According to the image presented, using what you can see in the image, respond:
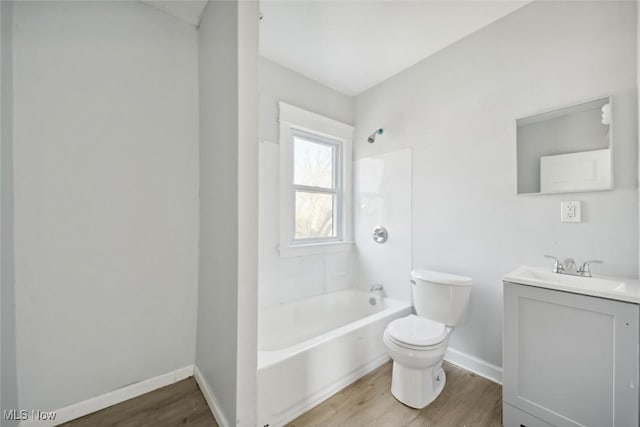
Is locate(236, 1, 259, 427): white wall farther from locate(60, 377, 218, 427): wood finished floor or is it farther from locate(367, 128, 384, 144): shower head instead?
locate(367, 128, 384, 144): shower head

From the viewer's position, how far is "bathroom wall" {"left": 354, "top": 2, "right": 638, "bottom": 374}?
4.38 ft

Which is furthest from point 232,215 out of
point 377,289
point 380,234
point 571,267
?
point 571,267

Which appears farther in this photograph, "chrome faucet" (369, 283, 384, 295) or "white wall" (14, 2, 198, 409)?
"chrome faucet" (369, 283, 384, 295)

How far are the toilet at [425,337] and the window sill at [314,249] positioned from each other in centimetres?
93

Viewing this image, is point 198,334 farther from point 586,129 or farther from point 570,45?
point 570,45

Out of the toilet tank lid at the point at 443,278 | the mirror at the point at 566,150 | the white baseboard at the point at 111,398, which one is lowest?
the white baseboard at the point at 111,398

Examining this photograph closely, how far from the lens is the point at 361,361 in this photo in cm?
178

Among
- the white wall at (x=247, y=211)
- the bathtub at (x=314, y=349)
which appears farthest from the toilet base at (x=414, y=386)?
the white wall at (x=247, y=211)

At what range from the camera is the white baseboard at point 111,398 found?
129 centimetres

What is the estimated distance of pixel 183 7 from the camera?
1.63 m

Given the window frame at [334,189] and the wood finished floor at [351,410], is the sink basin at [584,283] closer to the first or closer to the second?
the wood finished floor at [351,410]

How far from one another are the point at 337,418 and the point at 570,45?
2.57m

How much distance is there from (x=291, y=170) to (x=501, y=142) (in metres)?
1.65

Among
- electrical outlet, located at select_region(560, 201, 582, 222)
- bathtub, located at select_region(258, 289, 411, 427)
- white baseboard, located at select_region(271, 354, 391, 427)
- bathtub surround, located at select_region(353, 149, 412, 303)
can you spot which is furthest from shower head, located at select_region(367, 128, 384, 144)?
white baseboard, located at select_region(271, 354, 391, 427)
